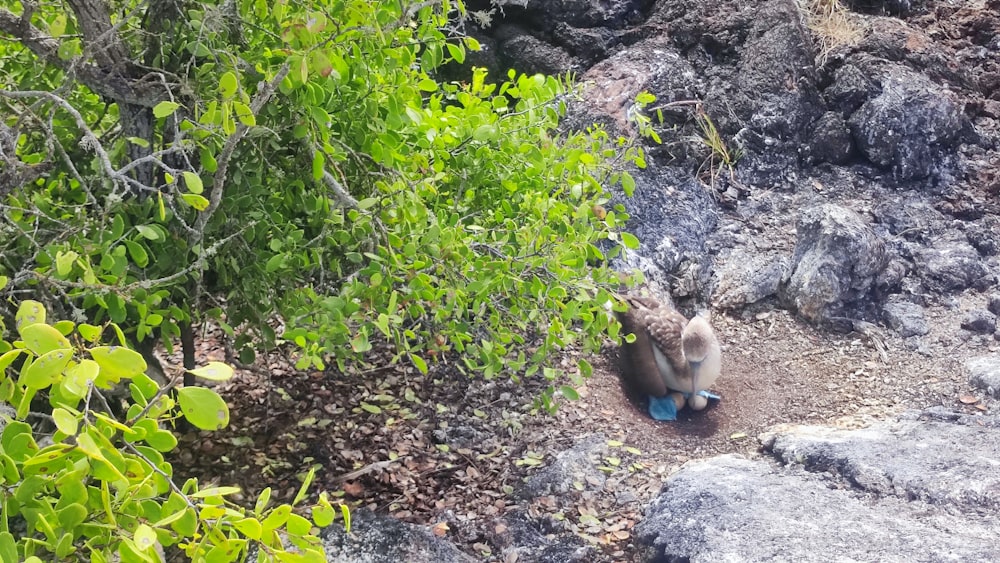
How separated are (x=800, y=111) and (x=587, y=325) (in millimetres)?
3449

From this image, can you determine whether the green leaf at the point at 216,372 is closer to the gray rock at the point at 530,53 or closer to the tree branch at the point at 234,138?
the tree branch at the point at 234,138

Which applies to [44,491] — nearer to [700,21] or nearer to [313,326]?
[313,326]

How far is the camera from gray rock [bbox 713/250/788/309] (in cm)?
451

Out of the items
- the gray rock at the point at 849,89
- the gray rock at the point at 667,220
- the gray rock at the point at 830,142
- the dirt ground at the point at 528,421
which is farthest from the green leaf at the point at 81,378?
the gray rock at the point at 849,89

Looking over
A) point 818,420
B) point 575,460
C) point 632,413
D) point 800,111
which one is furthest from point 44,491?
point 800,111

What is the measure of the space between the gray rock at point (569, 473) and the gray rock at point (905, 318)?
193 centimetres

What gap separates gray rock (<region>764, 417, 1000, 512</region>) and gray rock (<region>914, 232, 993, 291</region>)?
1.40 metres

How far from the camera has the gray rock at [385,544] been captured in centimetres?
269

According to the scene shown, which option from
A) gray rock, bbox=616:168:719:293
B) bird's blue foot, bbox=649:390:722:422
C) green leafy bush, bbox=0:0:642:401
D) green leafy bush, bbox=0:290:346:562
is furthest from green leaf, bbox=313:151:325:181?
gray rock, bbox=616:168:719:293

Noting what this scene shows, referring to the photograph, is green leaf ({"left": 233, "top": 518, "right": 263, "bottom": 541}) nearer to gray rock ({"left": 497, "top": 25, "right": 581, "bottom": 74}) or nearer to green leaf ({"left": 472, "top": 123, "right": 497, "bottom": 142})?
green leaf ({"left": 472, "top": 123, "right": 497, "bottom": 142})

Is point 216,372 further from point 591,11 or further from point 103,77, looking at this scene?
point 591,11

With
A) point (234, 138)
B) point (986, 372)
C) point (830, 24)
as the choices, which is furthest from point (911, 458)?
point (830, 24)

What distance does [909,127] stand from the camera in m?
4.96

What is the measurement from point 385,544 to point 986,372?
2899 millimetres
